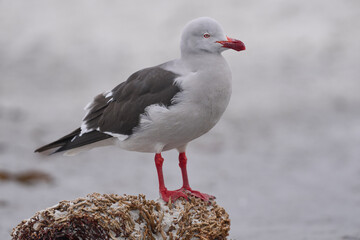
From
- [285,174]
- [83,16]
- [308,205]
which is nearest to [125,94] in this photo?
[308,205]

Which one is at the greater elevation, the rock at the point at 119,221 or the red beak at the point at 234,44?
the red beak at the point at 234,44

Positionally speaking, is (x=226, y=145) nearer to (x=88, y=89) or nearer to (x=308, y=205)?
(x=308, y=205)

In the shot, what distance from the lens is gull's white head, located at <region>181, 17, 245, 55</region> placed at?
210 inches

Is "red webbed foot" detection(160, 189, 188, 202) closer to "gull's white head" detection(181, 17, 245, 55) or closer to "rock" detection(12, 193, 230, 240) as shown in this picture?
"rock" detection(12, 193, 230, 240)

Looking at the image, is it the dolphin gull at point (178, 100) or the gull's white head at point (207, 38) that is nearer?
the dolphin gull at point (178, 100)

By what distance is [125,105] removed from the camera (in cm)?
565

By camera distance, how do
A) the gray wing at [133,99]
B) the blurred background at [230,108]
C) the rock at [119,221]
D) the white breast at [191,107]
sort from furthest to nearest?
the blurred background at [230,108]
the gray wing at [133,99]
the white breast at [191,107]
the rock at [119,221]

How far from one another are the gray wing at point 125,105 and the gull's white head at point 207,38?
318 millimetres

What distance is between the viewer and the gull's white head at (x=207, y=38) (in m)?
5.34

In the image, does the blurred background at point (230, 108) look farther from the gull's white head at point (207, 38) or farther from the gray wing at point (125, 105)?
the gull's white head at point (207, 38)

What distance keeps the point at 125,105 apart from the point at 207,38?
3.13ft

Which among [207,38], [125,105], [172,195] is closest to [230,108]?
[125,105]

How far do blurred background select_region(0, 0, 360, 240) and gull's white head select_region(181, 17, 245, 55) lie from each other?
107 inches

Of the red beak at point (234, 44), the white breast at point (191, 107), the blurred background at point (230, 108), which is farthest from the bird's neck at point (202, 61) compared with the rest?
the blurred background at point (230, 108)
